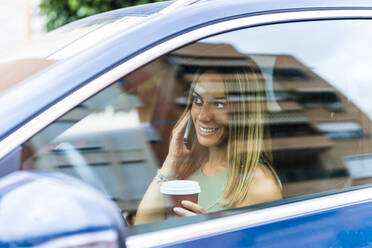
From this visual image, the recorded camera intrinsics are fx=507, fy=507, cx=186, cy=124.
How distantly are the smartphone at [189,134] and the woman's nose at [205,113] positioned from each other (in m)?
0.05

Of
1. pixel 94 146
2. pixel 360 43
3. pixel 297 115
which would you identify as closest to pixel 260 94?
pixel 297 115

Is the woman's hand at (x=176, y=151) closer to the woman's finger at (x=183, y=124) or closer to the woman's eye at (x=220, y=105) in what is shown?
the woman's finger at (x=183, y=124)

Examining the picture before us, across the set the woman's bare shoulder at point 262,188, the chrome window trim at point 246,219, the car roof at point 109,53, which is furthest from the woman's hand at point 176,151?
the car roof at point 109,53

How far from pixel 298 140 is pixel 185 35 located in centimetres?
75

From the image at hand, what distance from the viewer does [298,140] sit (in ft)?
6.50

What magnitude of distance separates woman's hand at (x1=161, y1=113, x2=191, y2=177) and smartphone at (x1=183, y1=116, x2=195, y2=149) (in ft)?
0.05

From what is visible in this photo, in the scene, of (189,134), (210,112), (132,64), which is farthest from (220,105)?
(132,64)

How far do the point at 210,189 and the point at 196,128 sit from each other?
0.31m

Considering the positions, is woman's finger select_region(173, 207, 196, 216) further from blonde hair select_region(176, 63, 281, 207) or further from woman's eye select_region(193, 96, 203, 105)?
woman's eye select_region(193, 96, 203, 105)

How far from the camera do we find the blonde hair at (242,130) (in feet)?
5.95

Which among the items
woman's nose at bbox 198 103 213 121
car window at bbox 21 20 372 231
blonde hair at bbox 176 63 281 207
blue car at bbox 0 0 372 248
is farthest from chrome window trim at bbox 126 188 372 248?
woman's nose at bbox 198 103 213 121

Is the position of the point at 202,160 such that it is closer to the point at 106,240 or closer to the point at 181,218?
the point at 181,218

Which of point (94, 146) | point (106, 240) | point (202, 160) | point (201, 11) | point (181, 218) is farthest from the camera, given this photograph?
point (202, 160)

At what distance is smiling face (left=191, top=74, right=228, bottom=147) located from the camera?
1.89m
